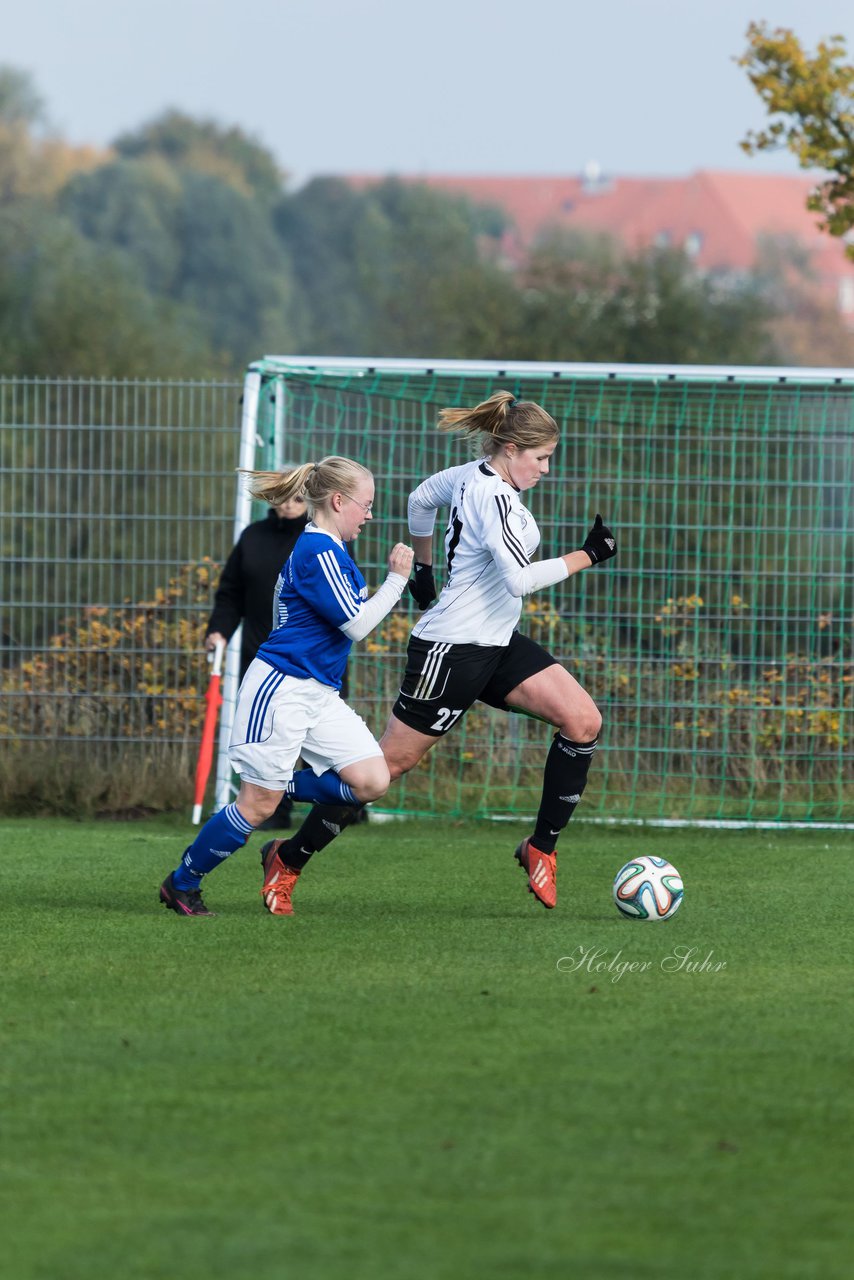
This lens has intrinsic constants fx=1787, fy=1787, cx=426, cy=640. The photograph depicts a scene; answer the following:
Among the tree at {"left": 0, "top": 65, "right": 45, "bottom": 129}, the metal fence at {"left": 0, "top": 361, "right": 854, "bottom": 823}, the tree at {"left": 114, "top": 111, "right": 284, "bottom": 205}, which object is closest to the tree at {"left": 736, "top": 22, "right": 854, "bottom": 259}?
the metal fence at {"left": 0, "top": 361, "right": 854, "bottom": 823}

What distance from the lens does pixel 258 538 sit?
964 cm

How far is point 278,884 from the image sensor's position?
6973 mm

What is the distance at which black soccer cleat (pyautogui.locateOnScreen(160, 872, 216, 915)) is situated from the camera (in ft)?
22.4

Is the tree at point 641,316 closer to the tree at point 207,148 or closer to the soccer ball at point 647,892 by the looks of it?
the soccer ball at point 647,892

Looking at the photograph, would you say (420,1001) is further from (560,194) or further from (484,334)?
(560,194)

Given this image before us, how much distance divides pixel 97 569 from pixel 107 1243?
8360 millimetres

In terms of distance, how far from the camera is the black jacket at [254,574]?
9.55 m

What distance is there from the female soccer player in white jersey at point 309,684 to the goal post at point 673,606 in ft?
12.8

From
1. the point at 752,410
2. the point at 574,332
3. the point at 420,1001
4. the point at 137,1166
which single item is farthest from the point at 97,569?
the point at 574,332

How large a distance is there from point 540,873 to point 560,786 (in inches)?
14.3

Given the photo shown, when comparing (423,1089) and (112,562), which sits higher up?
(112,562)

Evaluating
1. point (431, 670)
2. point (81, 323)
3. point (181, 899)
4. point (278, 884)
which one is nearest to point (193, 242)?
point (81, 323)

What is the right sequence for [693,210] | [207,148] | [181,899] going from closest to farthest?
[181,899]
[207,148]
[693,210]

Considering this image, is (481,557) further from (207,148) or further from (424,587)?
(207,148)
